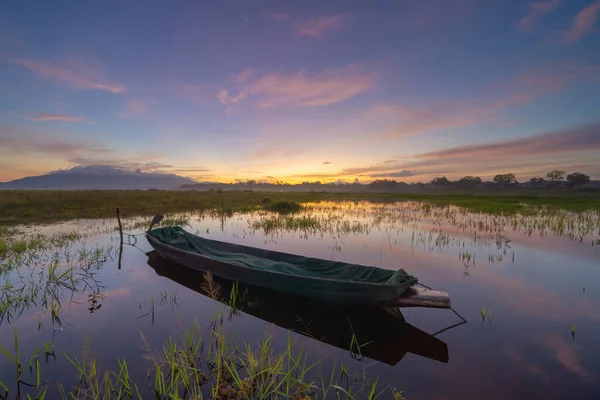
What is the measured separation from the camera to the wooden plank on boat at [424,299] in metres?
4.96

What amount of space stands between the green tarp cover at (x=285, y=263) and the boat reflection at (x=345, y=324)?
67 centimetres

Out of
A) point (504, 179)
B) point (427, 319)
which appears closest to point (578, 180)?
point (504, 179)

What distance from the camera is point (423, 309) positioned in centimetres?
642

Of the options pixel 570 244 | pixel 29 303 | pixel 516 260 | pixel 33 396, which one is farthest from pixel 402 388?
pixel 570 244

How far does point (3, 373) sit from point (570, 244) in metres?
17.9

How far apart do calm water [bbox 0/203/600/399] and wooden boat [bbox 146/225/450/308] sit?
66 cm

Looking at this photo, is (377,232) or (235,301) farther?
(377,232)

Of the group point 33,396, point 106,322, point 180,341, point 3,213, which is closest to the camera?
point 33,396

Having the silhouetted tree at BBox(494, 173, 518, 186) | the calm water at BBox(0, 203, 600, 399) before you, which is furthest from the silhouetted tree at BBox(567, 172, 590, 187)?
the calm water at BBox(0, 203, 600, 399)

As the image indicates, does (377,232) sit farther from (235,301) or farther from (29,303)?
(29,303)

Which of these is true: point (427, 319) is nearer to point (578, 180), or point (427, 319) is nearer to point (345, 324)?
point (345, 324)

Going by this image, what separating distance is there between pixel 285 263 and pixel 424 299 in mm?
3823

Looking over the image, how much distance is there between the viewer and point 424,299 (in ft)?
16.5

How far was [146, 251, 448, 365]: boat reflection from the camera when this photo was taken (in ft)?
16.1
